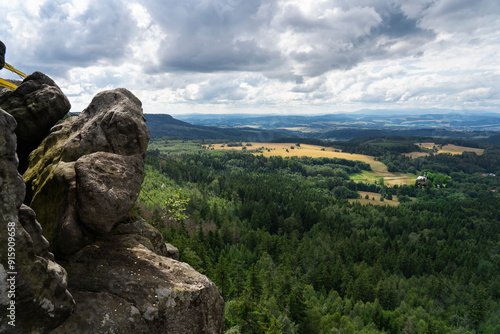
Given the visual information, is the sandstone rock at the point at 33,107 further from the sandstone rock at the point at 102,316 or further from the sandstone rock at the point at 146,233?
the sandstone rock at the point at 102,316

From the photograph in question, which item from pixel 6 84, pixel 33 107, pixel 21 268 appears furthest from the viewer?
pixel 6 84

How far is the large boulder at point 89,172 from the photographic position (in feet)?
51.7

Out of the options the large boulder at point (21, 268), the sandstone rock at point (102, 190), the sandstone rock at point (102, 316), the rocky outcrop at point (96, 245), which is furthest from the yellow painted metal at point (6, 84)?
the sandstone rock at point (102, 316)

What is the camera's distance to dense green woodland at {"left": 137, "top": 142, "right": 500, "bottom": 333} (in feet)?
182

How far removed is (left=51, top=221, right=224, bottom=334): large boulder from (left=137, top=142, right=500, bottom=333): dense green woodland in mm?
9737

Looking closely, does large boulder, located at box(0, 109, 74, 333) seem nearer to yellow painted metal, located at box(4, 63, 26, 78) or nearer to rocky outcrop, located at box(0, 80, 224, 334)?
rocky outcrop, located at box(0, 80, 224, 334)

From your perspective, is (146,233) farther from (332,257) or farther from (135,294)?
(332,257)

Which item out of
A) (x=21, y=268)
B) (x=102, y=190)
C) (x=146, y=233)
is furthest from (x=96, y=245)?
(x=21, y=268)

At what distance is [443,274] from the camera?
10500 centimetres

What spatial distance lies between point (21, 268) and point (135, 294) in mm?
5329

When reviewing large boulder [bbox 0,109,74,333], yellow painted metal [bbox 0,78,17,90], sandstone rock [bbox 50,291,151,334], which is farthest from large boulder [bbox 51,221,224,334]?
yellow painted metal [bbox 0,78,17,90]

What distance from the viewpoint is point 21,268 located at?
10.6 m

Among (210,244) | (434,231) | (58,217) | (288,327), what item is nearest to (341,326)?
(288,327)

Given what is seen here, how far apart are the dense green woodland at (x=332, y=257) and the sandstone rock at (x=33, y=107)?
12471 mm
